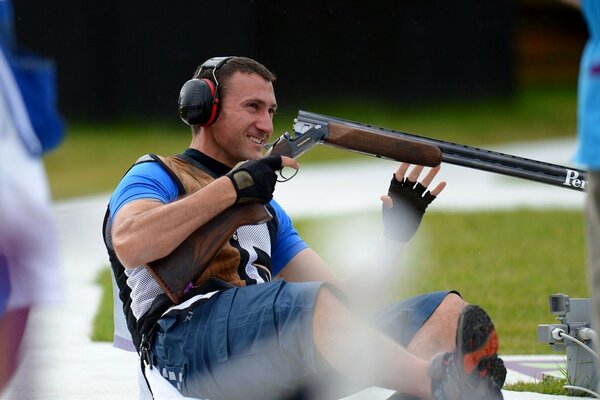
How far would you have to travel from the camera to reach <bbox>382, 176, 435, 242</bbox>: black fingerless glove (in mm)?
5012

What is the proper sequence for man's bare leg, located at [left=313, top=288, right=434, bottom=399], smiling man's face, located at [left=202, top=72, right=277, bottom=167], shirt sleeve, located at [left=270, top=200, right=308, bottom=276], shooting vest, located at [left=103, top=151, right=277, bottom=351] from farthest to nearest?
shirt sleeve, located at [left=270, top=200, right=308, bottom=276]
smiling man's face, located at [left=202, top=72, right=277, bottom=167]
shooting vest, located at [left=103, top=151, right=277, bottom=351]
man's bare leg, located at [left=313, top=288, right=434, bottom=399]

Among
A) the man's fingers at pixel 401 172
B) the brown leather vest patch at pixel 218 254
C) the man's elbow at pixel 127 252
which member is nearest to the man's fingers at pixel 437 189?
the man's fingers at pixel 401 172

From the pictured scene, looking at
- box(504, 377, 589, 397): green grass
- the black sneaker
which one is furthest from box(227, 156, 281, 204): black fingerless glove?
box(504, 377, 589, 397): green grass

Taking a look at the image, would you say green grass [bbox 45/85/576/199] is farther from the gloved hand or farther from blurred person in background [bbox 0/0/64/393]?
blurred person in background [bbox 0/0/64/393]

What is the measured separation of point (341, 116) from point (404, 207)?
18.4 meters

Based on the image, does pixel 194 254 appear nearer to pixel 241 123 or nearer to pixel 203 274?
pixel 203 274

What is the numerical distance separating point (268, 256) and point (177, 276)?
58 cm

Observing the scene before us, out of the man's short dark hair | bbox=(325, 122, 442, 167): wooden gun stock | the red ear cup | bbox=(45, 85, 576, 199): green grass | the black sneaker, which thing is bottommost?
the black sneaker

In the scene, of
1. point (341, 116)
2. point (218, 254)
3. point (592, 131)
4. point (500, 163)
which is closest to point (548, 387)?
point (500, 163)

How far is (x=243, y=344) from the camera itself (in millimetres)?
4395

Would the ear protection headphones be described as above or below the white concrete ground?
above

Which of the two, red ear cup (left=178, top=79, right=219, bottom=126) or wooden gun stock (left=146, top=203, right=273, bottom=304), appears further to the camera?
red ear cup (left=178, top=79, right=219, bottom=126)

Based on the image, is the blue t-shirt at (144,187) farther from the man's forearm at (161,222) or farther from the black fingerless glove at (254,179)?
the black fingerless glove at (254,179)

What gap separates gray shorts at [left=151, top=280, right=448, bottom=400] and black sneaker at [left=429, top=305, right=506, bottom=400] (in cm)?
37
